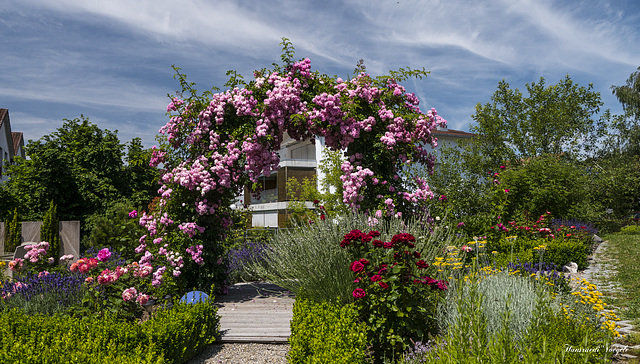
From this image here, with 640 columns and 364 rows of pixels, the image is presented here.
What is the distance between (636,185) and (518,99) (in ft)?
29.6

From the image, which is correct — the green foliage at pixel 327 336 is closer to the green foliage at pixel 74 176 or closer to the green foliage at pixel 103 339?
the green foliage at pixel 103 339

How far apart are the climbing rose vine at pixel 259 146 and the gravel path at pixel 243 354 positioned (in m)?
2.44

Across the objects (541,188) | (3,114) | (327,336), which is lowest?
(327,336)

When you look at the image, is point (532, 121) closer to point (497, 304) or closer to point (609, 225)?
point (609, 225)

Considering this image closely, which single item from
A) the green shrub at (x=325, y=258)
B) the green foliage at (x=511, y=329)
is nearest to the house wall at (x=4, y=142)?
the green shrub at (x=325, y=258)

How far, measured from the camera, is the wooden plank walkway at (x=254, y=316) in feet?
16.4

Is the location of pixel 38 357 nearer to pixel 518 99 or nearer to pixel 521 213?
pixel 521 213

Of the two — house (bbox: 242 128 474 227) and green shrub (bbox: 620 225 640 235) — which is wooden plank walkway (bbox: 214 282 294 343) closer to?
house (bbox: 242 128 474 227)

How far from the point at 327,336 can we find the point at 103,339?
6.65ft

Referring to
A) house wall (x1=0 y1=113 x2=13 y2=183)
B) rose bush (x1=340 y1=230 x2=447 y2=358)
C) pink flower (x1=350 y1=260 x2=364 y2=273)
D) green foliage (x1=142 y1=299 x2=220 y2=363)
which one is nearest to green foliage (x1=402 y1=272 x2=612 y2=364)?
rose bush (x1=340 y1=230 x2=447 y2=358)

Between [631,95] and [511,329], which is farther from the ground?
[631,95]

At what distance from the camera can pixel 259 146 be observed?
7.12m

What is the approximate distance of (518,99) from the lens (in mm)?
27578

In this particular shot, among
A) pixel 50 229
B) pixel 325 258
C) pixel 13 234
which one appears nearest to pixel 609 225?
pixel 325 258
